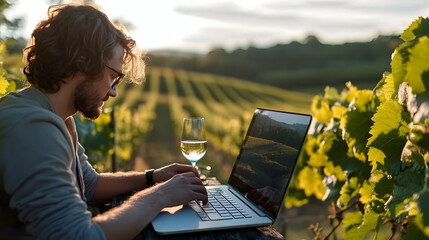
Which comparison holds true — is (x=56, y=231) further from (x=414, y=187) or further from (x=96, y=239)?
(x=414, y=187)

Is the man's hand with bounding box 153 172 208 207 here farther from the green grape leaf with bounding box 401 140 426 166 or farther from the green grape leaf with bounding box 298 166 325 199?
the green grape leaf with bounding box 298 166 325 199

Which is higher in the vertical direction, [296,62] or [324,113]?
[324,113]

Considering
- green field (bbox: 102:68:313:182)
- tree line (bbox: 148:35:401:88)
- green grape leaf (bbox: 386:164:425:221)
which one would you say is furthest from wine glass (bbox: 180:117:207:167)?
tree line (bbox: 148:35:401:88)

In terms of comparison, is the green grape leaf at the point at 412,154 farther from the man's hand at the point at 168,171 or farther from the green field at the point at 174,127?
the green field at the point at 174,127

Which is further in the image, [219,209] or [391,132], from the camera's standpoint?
[219,209]

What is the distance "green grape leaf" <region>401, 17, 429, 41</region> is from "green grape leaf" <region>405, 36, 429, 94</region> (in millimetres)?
206

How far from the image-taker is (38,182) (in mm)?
1146

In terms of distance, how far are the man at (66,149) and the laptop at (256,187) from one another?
0.25 ft

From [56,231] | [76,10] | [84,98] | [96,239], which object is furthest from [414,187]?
[76,10]

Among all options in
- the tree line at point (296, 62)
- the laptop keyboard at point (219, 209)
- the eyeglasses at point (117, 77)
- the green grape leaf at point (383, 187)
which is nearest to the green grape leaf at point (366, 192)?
the green grape leaf at point (383, 187)

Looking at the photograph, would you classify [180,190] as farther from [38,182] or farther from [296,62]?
[296,62]

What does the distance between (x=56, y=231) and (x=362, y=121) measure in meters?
1.39

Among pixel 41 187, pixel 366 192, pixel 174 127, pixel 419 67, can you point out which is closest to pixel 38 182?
pixel 41 187

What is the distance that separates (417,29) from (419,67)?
247mm
